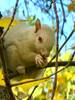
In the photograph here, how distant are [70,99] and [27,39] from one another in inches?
48.2

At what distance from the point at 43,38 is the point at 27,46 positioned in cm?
13

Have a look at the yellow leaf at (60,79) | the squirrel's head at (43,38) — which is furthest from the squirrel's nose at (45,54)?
the yellow leaf at (60,79)

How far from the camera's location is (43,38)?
2.14 m

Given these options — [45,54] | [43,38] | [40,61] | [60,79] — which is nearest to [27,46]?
[43,38]

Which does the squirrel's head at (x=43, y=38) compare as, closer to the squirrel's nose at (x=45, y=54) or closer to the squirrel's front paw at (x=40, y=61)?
the squirrel's nose at (x=45, y=54)

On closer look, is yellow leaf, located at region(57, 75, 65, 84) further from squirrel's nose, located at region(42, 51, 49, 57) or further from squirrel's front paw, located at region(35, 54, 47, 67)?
squirrel's front paw, located at region(35, 54, 47, 67)

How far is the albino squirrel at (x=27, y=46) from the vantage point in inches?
83.9

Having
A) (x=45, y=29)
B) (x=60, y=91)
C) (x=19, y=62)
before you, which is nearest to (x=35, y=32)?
(x=45, y=29)

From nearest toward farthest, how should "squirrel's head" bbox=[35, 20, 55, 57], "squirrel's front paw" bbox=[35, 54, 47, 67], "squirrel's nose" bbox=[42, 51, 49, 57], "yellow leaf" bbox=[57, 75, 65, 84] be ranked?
1. "squirrel's front paw" bbox=[35, 54, 47, 67]
2. "squirrel's nose" bbox=[42, 51, 49, 57]
3. "squirrel's head" bbox=[35, 20, 55, 57]
4. "yellow leaf" bbox=[57, 75, 65, 84]

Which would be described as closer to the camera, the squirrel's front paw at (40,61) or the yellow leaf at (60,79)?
the squirrel's front paw at (40,61)

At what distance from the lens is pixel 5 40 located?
224 centimetres

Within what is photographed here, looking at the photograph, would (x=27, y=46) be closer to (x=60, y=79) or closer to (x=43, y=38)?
(x=43, y=38)

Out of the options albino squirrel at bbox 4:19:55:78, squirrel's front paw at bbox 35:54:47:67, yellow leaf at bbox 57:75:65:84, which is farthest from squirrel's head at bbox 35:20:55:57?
yellow leaf at bbox 57:75:65:84

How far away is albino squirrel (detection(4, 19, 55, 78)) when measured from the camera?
2.13 meters
